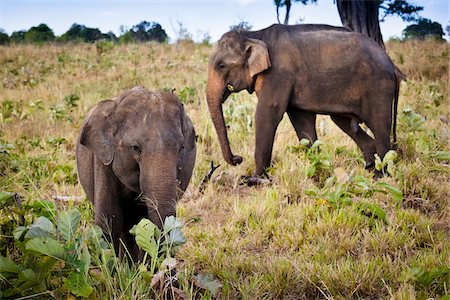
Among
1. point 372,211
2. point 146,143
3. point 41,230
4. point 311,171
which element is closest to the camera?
point 41,230

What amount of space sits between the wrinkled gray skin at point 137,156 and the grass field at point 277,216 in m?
0.39

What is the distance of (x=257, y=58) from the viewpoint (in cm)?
605

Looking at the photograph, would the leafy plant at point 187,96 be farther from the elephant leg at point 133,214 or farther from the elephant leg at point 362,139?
the elephant leg at point 133,214

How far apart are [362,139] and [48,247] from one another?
498 centimetres

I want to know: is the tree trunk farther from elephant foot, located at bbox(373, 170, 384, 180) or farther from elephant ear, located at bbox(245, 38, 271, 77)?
elephant foot, located at bbox(373, 170, 384, 180)

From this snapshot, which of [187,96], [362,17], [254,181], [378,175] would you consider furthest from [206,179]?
[362,17]

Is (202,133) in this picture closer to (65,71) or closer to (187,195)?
(187,195)

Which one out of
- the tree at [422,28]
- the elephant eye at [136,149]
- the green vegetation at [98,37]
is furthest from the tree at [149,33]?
the elephant eye at [136,149]

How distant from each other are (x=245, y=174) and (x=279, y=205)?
150 cm

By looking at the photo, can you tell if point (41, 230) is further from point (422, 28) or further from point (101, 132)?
point (422, 28)

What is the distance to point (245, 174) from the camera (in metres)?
6.20

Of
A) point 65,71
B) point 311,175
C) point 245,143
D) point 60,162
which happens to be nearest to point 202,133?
point 245,143

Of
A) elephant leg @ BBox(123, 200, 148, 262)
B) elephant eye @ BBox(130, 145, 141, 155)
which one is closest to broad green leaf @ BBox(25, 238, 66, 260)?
elephant eye @ BBox(130, 145, 141, 155)

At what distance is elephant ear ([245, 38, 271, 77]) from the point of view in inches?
237
